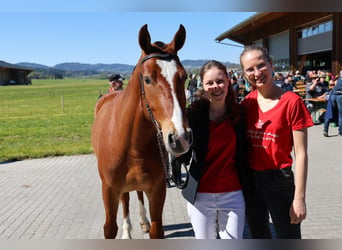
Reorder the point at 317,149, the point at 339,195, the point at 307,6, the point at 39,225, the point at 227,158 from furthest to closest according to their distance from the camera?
the point at 317,149 < the point at 339,195 < the point at 39,225 < the point at 307,6 < the point at 227,158

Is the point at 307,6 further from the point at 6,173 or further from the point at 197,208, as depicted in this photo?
the point at 6,173

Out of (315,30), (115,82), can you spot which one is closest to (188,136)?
(115,82)

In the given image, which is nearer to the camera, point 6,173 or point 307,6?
point 307,6

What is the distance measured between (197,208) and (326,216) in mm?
2767

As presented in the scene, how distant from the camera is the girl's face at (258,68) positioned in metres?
2.06

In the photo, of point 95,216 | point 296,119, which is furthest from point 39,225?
point 296,119

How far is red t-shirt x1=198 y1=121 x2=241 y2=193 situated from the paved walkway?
1888 mm

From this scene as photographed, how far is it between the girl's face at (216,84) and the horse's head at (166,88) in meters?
0.16

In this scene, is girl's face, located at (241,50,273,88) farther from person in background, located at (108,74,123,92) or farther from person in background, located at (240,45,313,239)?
person in background, located at (108,74,123,92)

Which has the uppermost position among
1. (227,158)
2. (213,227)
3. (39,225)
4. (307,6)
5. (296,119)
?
(307,6)

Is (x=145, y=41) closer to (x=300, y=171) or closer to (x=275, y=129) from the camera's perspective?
(x=275, y=129)

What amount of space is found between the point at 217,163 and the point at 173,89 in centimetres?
59

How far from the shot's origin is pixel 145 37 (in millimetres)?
2234

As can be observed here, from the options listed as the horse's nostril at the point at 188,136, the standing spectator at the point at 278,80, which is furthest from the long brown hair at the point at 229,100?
the standing spectator at the point at 278,80
